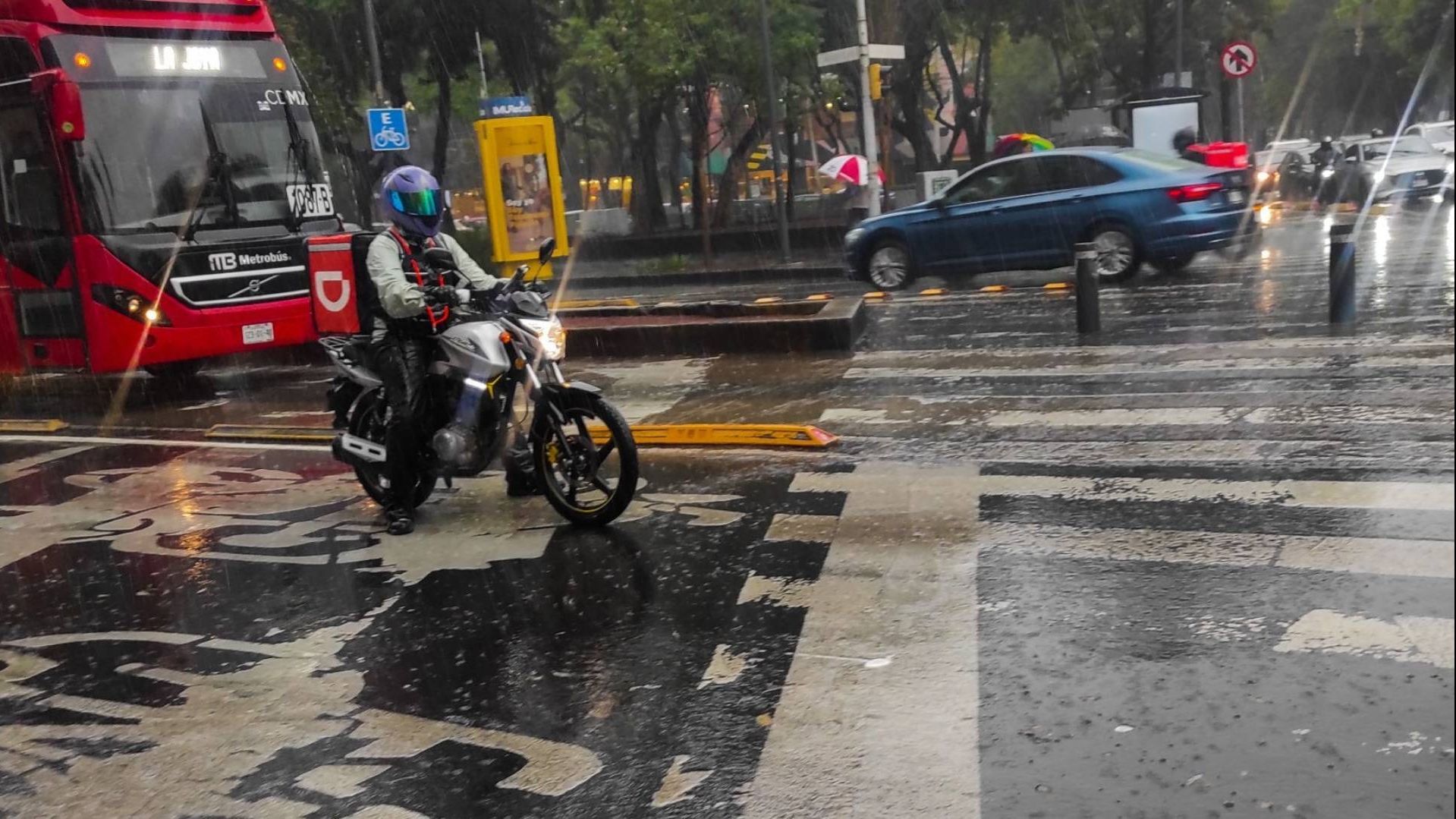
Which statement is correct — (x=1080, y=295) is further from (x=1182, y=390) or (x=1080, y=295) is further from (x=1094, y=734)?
(x=1094, y=734)

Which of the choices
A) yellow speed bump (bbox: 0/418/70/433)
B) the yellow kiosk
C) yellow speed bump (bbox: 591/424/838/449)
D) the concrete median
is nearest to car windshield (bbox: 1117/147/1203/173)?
the concrete median

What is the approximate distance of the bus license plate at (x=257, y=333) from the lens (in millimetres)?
11953

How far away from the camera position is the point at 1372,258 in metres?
9.66

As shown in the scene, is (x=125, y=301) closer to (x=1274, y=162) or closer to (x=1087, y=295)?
(x=1087, y=295)

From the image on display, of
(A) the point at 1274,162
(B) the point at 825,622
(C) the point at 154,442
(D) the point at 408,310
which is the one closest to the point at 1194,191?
(D) the point at 408,310

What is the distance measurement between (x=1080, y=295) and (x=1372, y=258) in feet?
8.16

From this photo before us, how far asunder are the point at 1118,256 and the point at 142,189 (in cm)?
1005

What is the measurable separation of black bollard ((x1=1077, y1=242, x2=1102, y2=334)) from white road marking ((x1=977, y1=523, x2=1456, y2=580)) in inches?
236

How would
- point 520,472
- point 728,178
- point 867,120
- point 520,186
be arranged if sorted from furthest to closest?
point 728,178
point 867,120
point 520,186
point 520,472

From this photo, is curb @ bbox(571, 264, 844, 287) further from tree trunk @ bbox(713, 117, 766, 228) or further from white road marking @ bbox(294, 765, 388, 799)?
white road marking @ bbox(294, 765, 388, 799)

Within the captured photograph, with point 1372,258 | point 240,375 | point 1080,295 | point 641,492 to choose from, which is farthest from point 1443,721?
point 240,375

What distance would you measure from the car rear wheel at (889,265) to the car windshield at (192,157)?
7.37m

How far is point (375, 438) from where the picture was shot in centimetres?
712

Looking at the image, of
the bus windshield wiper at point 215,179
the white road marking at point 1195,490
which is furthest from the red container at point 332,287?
the white road marking at point 1195,490
